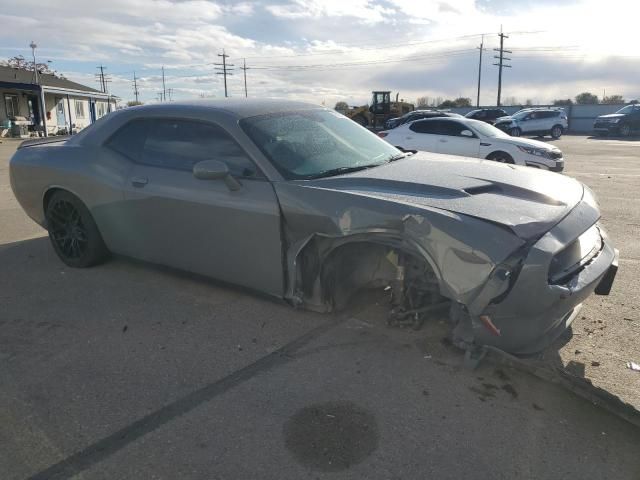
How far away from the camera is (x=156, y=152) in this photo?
4.30 m

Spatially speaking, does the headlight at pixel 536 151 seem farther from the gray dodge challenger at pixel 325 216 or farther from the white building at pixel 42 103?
the white building at pixel 42 103

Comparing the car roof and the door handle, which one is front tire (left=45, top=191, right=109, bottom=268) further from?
the car roof

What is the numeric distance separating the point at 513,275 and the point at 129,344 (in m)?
2.49

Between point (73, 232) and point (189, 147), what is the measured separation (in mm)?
1662

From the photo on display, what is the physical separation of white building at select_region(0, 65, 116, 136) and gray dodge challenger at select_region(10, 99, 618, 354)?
32.9m

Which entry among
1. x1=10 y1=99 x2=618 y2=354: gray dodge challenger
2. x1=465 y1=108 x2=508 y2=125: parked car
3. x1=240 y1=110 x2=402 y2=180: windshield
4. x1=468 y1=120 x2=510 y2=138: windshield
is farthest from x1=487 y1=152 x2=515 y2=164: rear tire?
x1=465 y1=108 x2=508 y2=125: parked car

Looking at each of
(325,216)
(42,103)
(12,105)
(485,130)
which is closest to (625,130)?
(485,130)

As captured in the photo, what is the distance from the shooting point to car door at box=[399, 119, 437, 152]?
1201 cm

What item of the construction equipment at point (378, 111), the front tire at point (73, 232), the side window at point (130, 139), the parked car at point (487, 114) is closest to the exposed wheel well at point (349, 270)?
the side window at point (130, 139)

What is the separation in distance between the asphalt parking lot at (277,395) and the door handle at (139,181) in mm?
728

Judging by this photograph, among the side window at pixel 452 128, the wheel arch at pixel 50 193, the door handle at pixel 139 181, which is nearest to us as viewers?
the door handle at pixel 139 181

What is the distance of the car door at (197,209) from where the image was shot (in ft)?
11.9

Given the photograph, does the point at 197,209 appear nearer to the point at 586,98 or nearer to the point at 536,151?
the point at 536,151

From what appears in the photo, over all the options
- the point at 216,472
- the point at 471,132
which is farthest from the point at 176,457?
the point at 471,132
